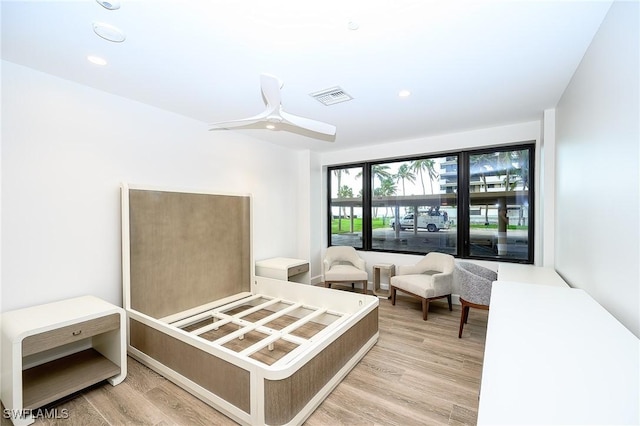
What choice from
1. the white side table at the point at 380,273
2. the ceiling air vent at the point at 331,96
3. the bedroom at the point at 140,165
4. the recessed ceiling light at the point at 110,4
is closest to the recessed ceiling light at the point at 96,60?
the bedroom at the point at 140,165

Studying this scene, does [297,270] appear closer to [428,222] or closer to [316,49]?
[428,222]

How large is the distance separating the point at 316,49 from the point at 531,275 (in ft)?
8.98

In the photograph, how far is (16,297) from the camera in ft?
7.27

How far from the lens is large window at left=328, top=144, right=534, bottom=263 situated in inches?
156

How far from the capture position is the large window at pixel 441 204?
397cm

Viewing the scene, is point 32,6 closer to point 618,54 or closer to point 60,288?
point 60,288

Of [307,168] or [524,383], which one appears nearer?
[524,383]

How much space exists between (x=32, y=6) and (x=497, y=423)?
113 inches

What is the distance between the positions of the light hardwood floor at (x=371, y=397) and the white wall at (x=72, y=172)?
3.14 ft

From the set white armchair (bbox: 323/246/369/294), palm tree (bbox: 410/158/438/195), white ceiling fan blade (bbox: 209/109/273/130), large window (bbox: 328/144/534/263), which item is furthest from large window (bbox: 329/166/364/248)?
white ceiling fan blade (bbox: 209/109/273/130)

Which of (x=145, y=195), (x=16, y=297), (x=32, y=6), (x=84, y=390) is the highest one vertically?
(x=32, y=6)

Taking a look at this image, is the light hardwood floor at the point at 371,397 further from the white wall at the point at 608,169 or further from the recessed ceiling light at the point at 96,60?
the recessed ceiling light at the point at 96,60

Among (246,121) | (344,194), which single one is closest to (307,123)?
(246,121)

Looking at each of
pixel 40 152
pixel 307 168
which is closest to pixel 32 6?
pixel 40 152
